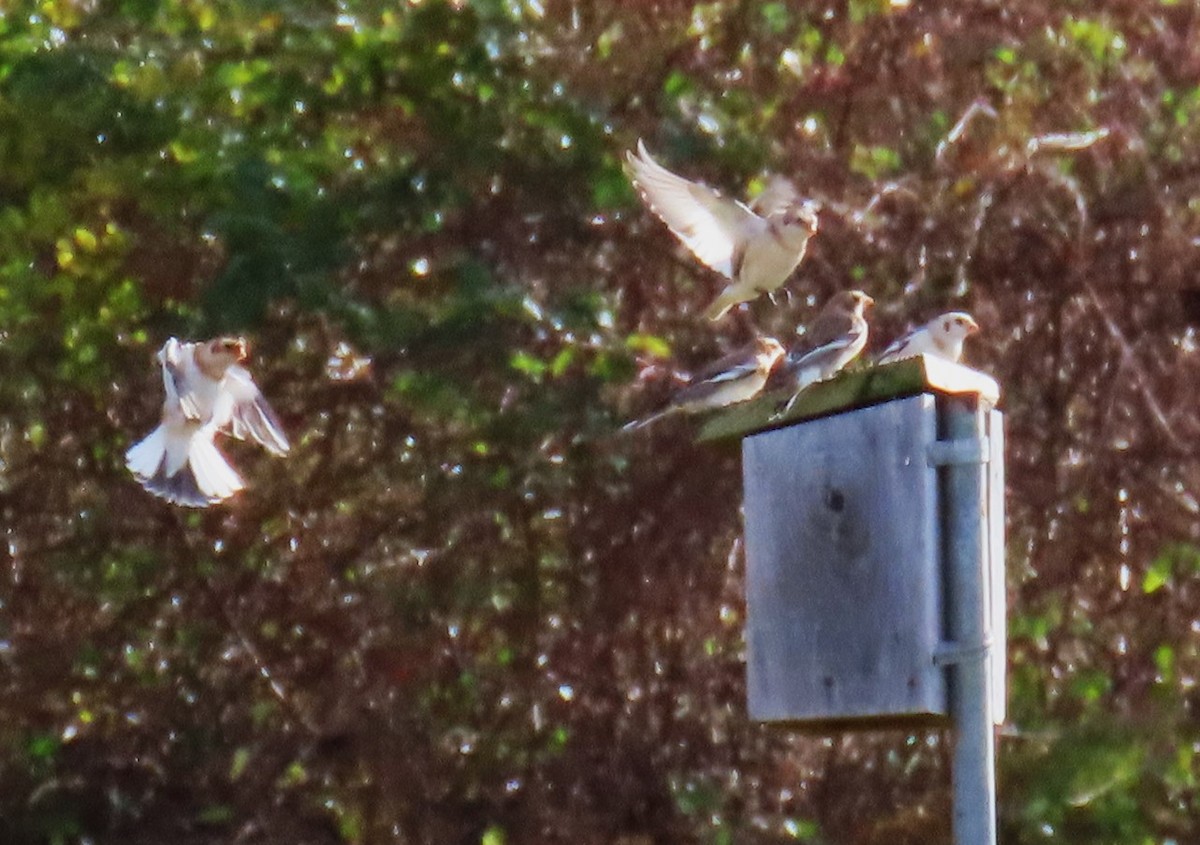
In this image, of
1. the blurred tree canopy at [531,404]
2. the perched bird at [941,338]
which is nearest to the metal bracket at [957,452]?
the perched bird at [941,338]

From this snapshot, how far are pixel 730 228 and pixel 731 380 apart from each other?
1.40 feet

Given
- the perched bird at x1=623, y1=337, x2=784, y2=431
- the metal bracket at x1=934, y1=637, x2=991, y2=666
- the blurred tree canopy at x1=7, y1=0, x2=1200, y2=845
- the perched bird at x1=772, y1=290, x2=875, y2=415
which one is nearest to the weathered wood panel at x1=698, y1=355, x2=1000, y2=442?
the metal bracket at x1=934, y1=637, x2=991, y2=666

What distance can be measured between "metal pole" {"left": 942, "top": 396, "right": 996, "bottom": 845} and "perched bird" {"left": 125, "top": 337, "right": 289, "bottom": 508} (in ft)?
7.84

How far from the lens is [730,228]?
5.32 m

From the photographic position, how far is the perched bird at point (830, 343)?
186 inches

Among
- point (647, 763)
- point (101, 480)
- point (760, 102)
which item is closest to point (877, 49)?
point (760, 102)

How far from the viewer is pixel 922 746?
228 inches

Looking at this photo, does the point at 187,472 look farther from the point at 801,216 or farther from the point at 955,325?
the point at 955,325

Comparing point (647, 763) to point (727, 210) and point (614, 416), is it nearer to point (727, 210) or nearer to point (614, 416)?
point (614, 416)

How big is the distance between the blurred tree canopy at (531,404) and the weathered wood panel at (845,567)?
186cm

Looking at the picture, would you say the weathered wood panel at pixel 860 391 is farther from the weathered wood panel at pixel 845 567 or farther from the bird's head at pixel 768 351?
the bird's head at pixel 768 351

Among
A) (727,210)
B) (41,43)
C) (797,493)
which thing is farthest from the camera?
(41,43)

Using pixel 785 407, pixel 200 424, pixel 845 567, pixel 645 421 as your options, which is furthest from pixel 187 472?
pixel 845 567

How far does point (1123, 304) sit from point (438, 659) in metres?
2.13
